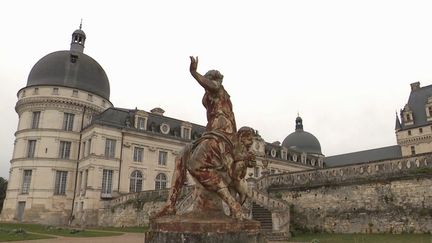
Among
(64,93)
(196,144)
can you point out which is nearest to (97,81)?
(64,93)

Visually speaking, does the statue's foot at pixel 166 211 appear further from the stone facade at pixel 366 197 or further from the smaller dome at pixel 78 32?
the smaller dome at pixel 78 32

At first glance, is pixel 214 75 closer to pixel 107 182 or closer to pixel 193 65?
pixel 193 65

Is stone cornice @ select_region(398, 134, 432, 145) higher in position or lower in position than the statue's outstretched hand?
higher

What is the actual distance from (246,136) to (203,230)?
1.93m

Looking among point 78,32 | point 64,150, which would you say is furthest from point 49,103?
point 78,32

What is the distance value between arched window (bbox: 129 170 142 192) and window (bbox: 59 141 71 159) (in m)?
7.85

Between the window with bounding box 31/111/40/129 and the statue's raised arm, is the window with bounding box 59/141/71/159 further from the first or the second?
the statue's raised arm

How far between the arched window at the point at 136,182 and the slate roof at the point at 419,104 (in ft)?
137

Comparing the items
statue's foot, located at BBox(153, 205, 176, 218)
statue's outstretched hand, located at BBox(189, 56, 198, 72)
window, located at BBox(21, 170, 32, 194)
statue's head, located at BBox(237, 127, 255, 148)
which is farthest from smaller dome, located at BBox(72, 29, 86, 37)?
statue's foot, located at BBox(153, 205, 176, 218)

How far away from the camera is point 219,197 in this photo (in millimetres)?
5945

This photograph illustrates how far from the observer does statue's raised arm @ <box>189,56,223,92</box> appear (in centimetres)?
616

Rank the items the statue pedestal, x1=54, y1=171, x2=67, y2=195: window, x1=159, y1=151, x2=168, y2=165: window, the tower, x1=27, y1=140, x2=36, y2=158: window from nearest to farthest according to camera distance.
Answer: the statue pedestal
the tower
x1=54, y1=171, x2=67, y2=195: window
x1=27, y1=140, x2=36, y2=158: window
x1=159, y1=151, x2=168, y2=165: window

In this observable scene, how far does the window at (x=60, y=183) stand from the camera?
127ft

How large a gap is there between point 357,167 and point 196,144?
656 inches
